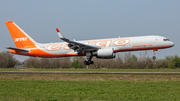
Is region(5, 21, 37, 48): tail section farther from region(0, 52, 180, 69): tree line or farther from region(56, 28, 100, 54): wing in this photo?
region(0, 52, 180, 69): tree line

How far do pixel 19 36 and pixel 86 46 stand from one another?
13887 mm

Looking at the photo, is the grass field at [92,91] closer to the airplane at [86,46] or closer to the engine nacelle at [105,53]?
the engine nacelle at [105,53]

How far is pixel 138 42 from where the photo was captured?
35.5 meters

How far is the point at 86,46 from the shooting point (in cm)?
3638

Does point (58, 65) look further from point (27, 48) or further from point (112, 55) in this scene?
point (112, 55)

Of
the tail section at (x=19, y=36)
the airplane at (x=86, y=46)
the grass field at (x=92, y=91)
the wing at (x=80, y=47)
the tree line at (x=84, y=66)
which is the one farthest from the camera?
the tree line at (x=84, y=66)

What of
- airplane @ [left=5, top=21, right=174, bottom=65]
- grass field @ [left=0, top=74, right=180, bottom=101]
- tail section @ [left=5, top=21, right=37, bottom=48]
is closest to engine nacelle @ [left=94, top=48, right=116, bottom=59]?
airplane @ [left=5, top=21, right=174, bottom=65]

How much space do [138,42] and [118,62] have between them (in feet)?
102

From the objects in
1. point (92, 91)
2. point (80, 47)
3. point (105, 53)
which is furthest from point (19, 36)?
point (92, 91)

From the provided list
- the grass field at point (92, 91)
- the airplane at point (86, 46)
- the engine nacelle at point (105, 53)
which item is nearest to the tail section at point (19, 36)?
the airplane at point (86, 46)

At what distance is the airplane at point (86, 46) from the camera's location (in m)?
35.6

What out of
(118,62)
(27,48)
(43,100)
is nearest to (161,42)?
(27,48)

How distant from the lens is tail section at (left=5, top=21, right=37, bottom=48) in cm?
4138

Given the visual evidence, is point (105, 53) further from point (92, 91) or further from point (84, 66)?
point (84, 66)
